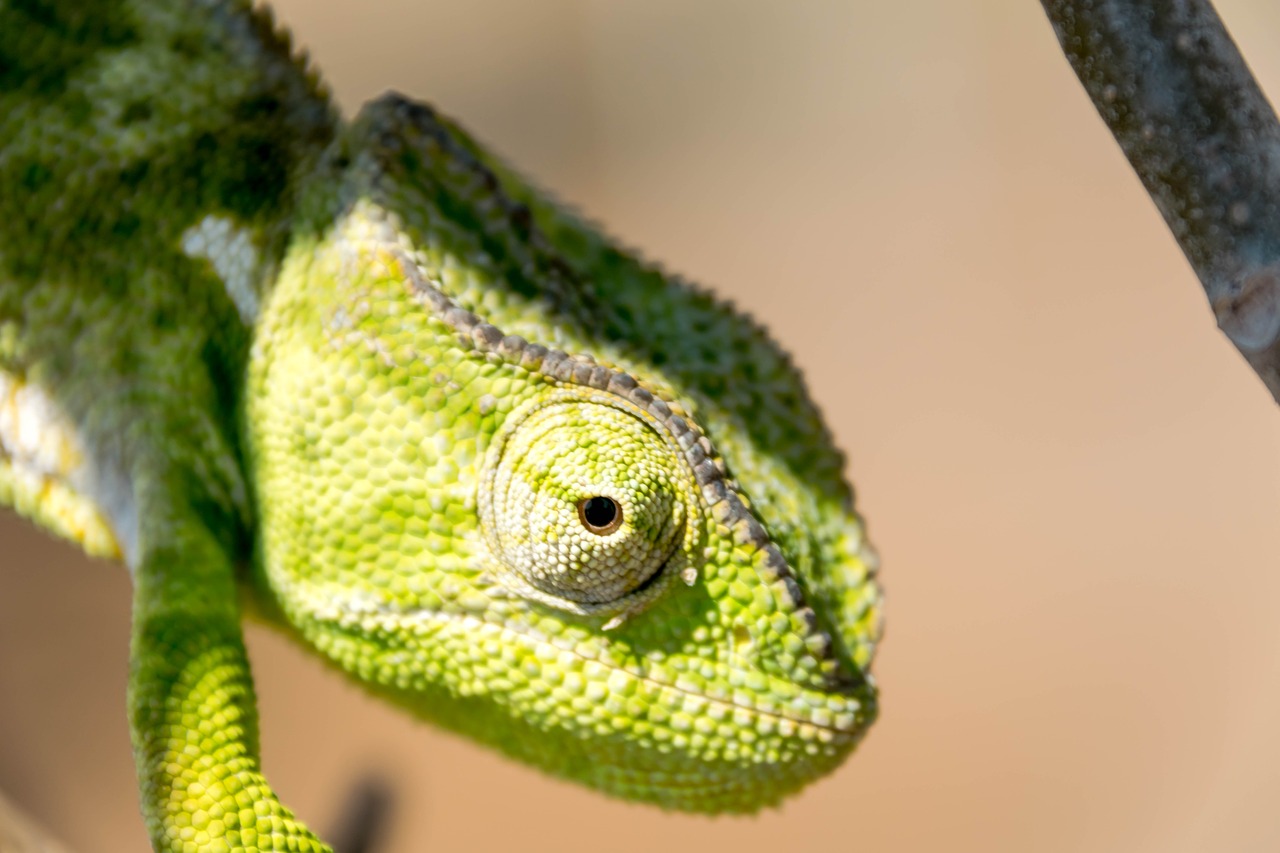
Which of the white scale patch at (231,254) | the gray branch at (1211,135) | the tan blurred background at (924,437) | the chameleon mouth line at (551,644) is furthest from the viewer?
the tan blurred background at (924,437)

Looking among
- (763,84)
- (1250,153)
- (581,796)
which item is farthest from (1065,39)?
(763,84)

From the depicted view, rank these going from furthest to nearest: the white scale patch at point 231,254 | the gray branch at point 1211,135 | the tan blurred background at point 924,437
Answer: the tan blurred background at point 924,437 → the white scale patch at point 231,254 → the gray branch at point 1211,135

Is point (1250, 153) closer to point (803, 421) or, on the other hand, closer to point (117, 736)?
point (803, 421)

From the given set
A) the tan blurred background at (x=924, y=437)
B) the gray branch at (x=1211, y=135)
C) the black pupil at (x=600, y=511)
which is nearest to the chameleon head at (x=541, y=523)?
the black pupil at (x=600, y=511)

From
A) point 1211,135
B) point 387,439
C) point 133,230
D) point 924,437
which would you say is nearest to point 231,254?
point 133,230

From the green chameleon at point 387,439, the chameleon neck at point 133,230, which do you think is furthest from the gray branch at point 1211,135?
the chameleon neck at point 133,230

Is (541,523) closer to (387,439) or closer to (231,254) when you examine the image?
(387,439)

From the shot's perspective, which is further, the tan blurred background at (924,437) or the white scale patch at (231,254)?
the tan blurred background at (924,437)

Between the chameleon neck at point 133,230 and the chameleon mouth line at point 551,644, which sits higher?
the chameleon neck at point 133,230

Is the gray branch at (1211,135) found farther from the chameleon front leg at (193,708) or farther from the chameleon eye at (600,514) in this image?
the chameleon front leg at (193,708)
